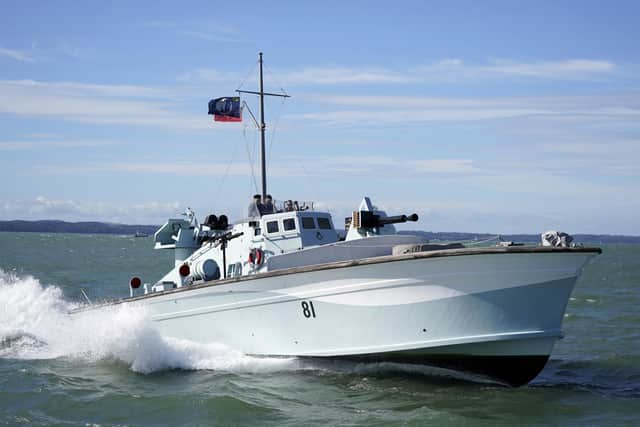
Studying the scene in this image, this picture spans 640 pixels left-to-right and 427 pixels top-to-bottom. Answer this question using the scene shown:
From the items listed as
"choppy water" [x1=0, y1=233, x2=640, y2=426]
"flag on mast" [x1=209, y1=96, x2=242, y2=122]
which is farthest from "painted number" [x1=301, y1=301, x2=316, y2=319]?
"flag on mast" [x1=209, y1=96, x2=242, y2=122]

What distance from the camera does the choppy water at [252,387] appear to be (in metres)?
13.9

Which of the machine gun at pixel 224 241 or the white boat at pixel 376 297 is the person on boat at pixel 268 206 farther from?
the machine gun at pixel 224 241

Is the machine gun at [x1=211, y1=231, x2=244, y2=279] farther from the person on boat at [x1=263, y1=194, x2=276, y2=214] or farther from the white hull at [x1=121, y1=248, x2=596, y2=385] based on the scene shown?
the white hull at [x1=121, y1=248, x2=596, y2=385]

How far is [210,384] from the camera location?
16.2 m

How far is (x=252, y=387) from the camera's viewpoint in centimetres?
1580

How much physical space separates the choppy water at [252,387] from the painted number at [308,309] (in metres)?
1.12

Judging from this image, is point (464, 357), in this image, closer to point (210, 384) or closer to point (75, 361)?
point (210, 384)

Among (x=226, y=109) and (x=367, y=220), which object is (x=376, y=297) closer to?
(x=367, y=220)

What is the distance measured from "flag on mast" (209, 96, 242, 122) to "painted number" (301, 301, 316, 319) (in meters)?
6.02

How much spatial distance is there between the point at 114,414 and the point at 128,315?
5.27m

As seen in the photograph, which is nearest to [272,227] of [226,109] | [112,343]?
[226,109]

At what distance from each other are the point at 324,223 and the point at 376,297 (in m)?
3.66

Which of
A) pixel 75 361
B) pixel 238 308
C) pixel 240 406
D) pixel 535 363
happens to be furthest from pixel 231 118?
pixel 535 363

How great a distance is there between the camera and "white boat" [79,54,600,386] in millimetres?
14531
